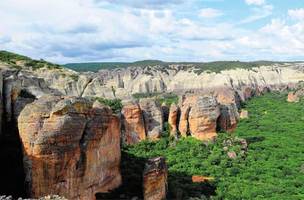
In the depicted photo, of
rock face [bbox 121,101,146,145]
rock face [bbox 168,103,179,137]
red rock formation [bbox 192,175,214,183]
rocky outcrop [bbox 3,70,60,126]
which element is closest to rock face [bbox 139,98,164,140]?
rock face [bbox 121,101,146,145]

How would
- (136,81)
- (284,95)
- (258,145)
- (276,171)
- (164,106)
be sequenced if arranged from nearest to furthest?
(276,171) < (258,145) < (164,106) < (284,95) < (136,81)

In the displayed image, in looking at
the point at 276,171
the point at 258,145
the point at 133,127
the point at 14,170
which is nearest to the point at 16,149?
the point at 14,170

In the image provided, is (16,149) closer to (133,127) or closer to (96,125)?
(96,125)

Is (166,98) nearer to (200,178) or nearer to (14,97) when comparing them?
(200,178)

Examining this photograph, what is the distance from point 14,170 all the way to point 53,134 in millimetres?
2728

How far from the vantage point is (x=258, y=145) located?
5844cm

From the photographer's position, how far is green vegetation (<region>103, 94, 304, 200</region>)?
38.6m

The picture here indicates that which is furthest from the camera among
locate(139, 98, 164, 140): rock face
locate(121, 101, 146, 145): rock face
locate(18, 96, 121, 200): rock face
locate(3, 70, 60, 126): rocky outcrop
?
locate(139, 98, 164, 140): rock face

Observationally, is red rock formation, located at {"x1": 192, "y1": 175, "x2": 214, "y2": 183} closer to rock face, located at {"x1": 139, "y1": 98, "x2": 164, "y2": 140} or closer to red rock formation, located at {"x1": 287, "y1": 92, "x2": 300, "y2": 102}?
rock face, located at {"x1": 139, "y1": 98, "x2": 164, "y2": 140}

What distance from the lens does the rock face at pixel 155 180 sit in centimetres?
3308

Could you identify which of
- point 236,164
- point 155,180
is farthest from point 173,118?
point 155,180

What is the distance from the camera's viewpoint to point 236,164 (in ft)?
167

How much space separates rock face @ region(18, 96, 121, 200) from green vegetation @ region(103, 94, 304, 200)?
360cm

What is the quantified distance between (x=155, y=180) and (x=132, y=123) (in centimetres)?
2469
